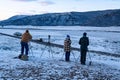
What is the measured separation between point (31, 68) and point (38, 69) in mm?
506

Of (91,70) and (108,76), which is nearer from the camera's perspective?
(108,76)

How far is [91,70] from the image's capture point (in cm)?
2148

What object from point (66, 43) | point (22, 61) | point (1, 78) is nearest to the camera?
point (1, 78)

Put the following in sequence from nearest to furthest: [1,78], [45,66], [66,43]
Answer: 1. [1,78]
2. [45,66]
3. [66,43]

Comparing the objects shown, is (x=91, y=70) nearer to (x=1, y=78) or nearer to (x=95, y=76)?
(x=95, y=76)

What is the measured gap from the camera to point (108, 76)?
64.3 ft

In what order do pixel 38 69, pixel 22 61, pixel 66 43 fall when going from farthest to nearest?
pixel 66 43 < pixel 22 61 < pixel 38 69

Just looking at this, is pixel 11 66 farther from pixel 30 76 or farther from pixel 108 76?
pixel 108 76

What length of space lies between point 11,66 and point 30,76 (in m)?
3.40

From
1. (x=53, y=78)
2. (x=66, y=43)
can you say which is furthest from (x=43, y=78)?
(x=66, y=43)

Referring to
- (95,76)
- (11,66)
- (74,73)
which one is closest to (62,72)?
(74,73)

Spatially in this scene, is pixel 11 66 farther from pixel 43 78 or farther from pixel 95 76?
pixel 95 76

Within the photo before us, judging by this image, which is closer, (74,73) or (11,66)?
(74,73)

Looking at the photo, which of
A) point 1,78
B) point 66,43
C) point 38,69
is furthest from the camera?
point 66,43
